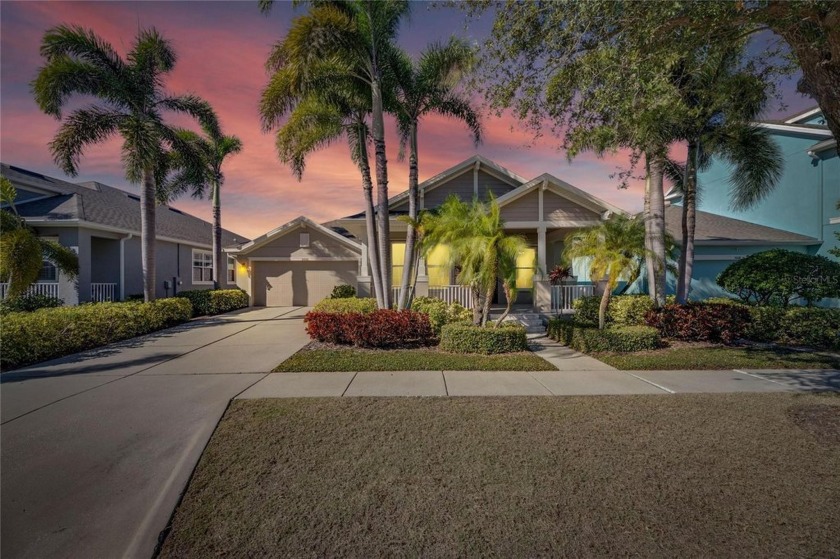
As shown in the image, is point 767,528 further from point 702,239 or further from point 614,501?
point 702,239

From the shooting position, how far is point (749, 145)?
12383 millimetres

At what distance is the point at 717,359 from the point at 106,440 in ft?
35.2

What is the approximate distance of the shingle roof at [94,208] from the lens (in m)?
15.2

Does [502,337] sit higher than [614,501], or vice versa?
[502,337]

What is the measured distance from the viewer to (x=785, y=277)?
34.0 feet

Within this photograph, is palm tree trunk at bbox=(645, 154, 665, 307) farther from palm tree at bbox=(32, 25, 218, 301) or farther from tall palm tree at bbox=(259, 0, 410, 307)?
palm tree at bbox=(32, 25, 218, 301)

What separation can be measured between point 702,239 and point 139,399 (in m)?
19.1

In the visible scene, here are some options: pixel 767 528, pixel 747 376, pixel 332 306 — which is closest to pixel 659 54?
pixel 747 376

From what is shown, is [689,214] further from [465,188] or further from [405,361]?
[405,361]

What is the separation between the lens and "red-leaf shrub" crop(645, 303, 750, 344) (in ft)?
31.3

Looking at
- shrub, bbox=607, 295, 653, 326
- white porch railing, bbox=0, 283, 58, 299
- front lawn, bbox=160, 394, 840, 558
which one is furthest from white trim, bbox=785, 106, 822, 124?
white porch railing, bbox=0, 283, 58, 299

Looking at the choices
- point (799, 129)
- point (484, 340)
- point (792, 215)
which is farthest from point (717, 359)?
point (799, 129)

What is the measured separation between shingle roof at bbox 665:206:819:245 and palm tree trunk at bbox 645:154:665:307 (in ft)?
20.1

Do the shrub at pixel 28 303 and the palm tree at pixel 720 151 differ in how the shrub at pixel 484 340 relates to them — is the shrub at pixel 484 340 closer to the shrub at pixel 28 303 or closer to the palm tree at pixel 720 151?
the palm tree at pixel 720 151
